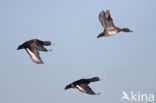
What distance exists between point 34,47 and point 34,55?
0.48 meters

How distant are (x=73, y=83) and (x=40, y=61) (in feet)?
7.89

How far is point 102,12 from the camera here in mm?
16000

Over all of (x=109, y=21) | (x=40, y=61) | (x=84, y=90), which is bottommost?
(x=84, y=90)

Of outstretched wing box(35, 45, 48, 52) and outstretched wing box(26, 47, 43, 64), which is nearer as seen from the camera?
outstretched wing box(26, 47, 43, 64)

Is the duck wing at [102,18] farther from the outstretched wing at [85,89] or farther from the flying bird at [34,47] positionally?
the outstretched wing at [85,89]

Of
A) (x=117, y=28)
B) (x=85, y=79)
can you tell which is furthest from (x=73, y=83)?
(x=117, y=28)

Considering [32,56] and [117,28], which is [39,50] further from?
[117,28]

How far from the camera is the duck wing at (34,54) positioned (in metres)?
15.6

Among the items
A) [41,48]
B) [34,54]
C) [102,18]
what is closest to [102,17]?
[102,18]

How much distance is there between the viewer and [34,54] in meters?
16.1

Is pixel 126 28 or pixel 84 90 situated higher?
pixel 126 28

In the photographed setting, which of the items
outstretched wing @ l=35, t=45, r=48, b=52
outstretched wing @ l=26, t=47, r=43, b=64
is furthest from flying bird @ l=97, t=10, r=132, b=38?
outstretched wing @ l=26, t=47, r=43, b=64

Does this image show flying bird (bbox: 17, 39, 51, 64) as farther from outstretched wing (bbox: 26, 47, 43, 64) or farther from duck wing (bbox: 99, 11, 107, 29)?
duck wing (bbox: 99, 11, 107, 29)

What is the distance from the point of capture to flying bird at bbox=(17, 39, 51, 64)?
15757 mm
